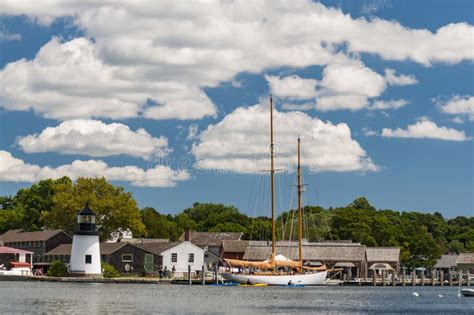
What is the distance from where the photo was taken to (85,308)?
2259 inches

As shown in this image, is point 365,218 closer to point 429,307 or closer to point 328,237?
point 328,237

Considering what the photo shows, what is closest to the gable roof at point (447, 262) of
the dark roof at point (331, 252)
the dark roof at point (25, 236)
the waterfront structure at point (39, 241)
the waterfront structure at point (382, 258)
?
the waterfront structure at point (382, 258)

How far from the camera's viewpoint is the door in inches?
4510

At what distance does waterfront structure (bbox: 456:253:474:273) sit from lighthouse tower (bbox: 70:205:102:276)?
208 ft

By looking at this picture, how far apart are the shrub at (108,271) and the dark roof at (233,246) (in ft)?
88.4

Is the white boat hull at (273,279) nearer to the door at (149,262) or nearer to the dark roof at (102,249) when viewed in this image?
the door at (149,262)

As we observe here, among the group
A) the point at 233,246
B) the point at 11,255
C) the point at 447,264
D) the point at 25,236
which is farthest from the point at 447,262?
the point at 11,255

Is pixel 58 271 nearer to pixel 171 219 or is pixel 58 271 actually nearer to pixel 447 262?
pixel 447 262

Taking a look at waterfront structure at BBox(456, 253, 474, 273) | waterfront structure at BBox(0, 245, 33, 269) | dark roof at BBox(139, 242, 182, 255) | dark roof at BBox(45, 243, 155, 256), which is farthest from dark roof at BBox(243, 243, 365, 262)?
waterfront structure at BBox(0, 245, 33, 269)


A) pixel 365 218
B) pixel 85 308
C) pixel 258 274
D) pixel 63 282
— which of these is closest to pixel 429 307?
pixel 85 308

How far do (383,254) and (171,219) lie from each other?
251ft

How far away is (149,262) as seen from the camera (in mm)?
114938

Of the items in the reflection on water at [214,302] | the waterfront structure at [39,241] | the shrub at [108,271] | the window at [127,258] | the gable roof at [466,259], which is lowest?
the reflection on water at [214,302]

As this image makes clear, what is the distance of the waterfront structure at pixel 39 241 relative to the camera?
122 m
